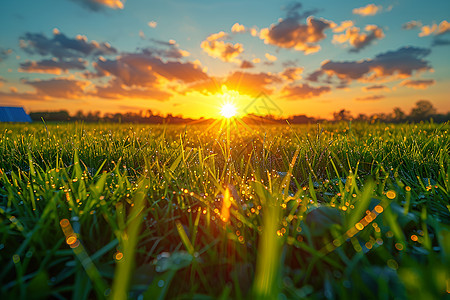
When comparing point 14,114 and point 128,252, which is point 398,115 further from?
point 14,114

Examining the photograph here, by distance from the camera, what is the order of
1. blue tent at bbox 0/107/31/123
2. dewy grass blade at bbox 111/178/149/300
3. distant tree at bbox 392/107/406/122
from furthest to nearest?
blue tent at bbox 0/107/31/123 < distant tree at bbox 392/107/406/122 < dewy grass blade at bbox 111/178/149/300

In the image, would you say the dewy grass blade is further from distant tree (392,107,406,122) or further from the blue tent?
the blue tent

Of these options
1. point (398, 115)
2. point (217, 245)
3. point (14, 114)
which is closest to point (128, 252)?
point (217, 245)

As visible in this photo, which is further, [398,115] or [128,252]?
[398,115]

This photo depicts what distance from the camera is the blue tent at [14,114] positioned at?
68.4ft

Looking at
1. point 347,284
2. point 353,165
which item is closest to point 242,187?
point 347,284

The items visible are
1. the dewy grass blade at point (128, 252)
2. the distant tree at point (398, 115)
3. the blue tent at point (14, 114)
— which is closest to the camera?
the dewy grass blade at point (128, 252)

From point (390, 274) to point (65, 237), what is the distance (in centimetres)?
124

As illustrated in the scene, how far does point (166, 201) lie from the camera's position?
1.59m

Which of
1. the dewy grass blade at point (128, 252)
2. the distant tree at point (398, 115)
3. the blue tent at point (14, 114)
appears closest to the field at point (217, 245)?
the dewy grass blade at point (128, 252)

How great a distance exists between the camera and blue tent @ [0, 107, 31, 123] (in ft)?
68.4

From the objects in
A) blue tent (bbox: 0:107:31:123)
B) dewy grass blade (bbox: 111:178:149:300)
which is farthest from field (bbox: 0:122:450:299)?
blue tent (bbox: 0:107:31:123)

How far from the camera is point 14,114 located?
2131 cm

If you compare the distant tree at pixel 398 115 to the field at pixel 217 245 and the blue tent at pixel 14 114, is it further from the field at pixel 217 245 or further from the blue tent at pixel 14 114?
the blue tent at pixel 14 114
